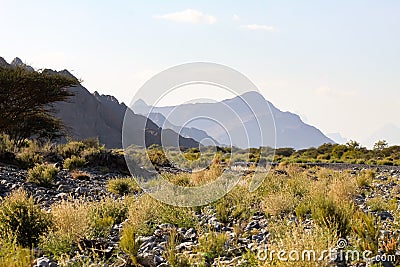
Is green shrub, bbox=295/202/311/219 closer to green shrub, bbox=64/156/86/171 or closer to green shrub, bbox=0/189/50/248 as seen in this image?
green shrub, bbox=0/189/50/248

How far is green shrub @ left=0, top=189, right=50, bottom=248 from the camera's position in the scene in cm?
628

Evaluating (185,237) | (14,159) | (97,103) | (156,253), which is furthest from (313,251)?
(97,103)

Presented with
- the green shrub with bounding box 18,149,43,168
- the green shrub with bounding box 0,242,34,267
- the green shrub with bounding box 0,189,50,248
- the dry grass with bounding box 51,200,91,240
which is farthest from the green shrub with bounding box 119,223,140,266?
the green shrub with bounding box 18,149,43,168

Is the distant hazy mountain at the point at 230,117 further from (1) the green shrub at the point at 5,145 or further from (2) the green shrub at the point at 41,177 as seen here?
(1) the green shrub at the point at 5,145

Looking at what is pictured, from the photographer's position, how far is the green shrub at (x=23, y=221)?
628cm

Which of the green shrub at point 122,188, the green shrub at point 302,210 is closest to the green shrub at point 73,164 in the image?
the green shrub at point 122,188

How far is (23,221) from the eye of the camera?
6453mm

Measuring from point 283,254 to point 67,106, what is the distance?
7622 centimetres

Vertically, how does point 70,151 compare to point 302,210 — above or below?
above

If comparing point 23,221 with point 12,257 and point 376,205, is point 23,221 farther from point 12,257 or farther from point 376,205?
point 376,205

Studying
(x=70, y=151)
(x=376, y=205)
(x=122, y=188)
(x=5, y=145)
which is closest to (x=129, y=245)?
(x=376, y=205)

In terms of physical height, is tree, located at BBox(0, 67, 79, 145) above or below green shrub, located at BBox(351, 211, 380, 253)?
above

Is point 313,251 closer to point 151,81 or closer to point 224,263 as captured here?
point 224,263

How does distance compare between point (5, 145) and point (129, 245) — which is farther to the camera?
point (5, 145)
